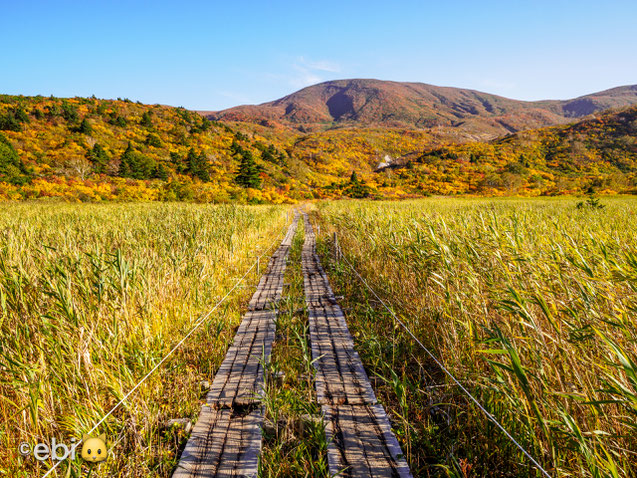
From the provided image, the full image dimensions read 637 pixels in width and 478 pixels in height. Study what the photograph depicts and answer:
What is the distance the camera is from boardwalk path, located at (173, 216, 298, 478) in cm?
177

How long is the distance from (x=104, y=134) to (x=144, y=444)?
57177mm

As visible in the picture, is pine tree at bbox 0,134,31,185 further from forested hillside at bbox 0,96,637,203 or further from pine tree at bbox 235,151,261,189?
pine tree at bbox 235,151,261,189

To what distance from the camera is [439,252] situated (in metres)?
3.14

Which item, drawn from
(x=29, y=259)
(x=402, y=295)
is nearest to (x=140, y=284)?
(x=29, y=259)

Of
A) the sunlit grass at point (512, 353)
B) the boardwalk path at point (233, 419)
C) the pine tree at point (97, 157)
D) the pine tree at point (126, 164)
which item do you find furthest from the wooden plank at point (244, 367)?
the pine tree at point (97, 157)

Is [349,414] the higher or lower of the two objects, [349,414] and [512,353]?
the lower

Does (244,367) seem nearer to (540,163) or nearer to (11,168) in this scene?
(11,168)

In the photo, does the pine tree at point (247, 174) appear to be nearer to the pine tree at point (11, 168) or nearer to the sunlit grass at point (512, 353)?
the pine tree at point (11, 168)

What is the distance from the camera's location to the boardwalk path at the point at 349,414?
1762 millimetres

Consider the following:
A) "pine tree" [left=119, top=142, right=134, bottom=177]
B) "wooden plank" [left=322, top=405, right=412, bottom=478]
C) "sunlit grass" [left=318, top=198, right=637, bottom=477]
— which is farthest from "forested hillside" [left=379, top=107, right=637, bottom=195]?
"wooden plank" [left=322, top=405, right=412, bottom=478]

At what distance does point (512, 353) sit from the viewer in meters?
1.47

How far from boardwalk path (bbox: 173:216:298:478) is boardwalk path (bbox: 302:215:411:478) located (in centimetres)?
56

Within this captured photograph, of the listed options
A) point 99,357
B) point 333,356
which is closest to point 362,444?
point 333,356

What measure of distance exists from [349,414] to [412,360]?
1087 millimetres
